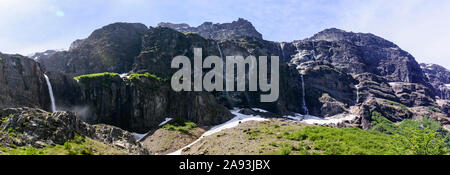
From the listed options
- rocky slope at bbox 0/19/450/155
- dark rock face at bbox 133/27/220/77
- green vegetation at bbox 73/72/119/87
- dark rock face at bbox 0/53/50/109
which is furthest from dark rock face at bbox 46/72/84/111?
dark rock face at bbox 133/27/220/77

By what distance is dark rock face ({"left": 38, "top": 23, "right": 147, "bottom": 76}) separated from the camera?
5630 inches

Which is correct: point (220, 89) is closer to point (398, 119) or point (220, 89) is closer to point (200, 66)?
point (200, 66)

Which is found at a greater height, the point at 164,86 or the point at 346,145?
the point at 164,86

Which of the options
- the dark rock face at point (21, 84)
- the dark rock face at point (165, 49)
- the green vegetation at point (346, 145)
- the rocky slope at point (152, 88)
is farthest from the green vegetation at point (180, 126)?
the dark rock face at point (165, 49)

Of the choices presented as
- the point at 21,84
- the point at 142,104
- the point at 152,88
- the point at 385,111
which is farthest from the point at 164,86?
the point at 385,111

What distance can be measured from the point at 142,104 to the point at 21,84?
119ft

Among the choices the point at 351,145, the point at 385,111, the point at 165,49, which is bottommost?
the point at 385,111

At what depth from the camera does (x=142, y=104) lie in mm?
92750

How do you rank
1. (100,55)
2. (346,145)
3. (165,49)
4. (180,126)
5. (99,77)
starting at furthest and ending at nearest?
(100,55), (165,49), (99,77), (180,126), (346,145)

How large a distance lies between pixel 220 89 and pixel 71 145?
105 meters

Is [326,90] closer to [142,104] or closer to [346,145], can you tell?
[142,104]

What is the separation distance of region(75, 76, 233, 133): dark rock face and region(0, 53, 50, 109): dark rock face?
13331 mm

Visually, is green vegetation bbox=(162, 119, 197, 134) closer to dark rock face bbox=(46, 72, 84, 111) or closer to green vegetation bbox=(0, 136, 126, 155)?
dark rock face bbox=(46, 72, 84, 111)
